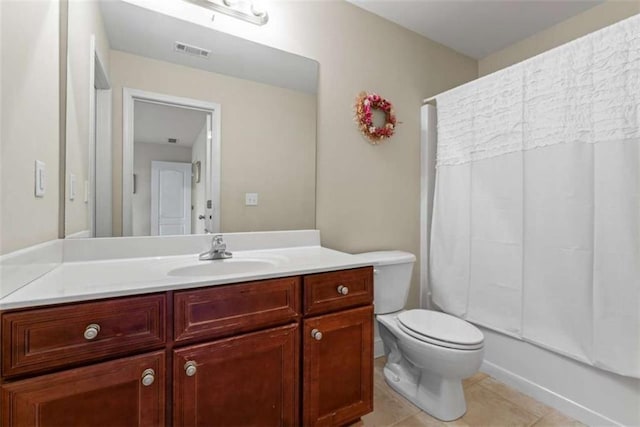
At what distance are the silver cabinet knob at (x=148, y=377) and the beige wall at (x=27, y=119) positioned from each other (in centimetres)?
50

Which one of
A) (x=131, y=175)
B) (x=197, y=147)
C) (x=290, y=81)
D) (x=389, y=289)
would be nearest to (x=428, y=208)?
(x=389, y=289)

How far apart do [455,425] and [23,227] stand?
194cm

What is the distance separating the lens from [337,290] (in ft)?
4.27

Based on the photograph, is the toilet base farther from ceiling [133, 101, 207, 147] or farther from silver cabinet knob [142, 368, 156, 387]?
ceiling [133, 101, 207, 147]

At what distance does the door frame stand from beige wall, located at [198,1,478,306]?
461 mm

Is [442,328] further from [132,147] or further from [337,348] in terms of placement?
[132,147]

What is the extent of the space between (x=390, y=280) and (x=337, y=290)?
2.22 feet

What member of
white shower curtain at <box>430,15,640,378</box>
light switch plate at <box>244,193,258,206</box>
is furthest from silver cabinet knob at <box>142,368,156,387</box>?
white shower curtain at <box>430,15,640,378</box>

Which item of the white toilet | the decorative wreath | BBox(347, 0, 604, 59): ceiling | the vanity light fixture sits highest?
BBox(347, 0, 604, 59): ceiling

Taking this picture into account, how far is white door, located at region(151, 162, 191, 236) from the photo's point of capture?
4.75ft

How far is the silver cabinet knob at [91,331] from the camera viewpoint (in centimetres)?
84

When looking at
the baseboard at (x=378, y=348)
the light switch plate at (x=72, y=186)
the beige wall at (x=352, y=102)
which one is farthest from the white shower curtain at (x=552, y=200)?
the light switch plate at (x=72, y=186)

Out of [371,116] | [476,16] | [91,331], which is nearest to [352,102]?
[371,116]

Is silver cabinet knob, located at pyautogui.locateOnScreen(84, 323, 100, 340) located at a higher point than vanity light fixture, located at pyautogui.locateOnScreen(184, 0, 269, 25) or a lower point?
lower
